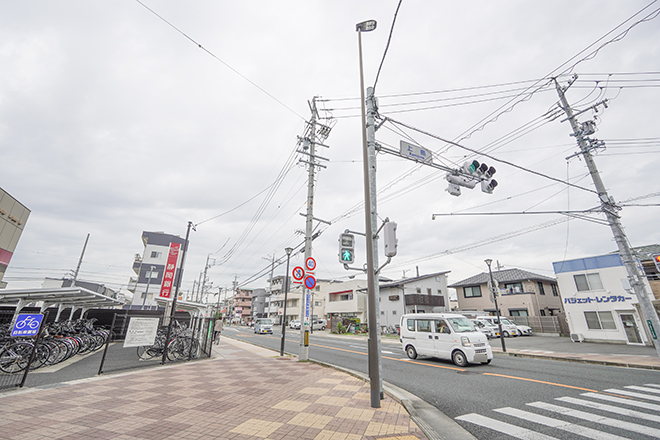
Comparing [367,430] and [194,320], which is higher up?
[194,320]

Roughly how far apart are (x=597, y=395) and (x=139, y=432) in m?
9.73

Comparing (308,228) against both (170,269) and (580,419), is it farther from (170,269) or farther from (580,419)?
(170,269)

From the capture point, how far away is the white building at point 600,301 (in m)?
20.3

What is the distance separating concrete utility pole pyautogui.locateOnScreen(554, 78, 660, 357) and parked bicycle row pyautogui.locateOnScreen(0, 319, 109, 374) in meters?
18.9

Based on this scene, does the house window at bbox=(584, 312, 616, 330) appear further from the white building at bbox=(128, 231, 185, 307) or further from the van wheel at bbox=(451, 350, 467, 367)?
the white building at bbox=(128, 231, 185, 307)

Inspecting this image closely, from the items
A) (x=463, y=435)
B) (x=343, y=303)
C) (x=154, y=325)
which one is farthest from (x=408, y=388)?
(x=343, y=303)

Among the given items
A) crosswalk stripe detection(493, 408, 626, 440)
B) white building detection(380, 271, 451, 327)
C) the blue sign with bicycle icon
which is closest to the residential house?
white building detection(380, 271, 451, 327)

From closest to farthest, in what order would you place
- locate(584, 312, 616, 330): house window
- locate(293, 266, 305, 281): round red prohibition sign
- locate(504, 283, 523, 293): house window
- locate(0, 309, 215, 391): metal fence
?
locate(0, 309, 215, 391): metal fence, locate(293, 266, 305, 281): round red prohibition sign, locate(584, 312, 616, 330): house window, locate(504, 283, 523, 293): house window

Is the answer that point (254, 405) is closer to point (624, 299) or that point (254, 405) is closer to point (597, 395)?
point (597, 395)

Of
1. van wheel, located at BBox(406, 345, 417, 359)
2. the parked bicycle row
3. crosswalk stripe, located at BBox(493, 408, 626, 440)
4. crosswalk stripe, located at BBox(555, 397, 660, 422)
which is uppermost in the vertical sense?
the parked bicycle row

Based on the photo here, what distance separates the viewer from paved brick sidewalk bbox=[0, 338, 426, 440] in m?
4.14

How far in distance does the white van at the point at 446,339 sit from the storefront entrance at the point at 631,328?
17.5 metres

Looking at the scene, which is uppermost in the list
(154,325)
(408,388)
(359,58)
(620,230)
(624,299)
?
(359,58)

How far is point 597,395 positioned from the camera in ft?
22.0
